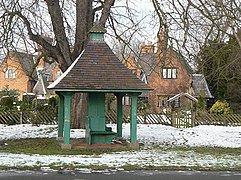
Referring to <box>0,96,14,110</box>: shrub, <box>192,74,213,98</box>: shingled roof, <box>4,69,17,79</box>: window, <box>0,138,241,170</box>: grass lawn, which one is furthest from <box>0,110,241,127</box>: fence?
<box>4,69,17,79</box>: window

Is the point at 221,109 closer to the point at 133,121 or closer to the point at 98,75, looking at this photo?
the point at 133,121

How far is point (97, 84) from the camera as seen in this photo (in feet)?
58.1

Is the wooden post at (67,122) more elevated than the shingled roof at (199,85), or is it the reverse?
the shingled roof at (199,85)

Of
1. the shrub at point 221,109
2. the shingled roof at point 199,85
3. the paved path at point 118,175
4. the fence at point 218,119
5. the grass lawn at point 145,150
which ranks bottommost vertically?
the paved path at point 118,175

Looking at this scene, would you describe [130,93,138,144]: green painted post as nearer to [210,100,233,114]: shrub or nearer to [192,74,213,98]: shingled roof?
[210,100,233,114]: shrub

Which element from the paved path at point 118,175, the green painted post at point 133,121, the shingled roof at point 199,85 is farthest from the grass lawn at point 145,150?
the shingled roof at point 199,85

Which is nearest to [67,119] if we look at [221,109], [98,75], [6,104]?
[98,75]

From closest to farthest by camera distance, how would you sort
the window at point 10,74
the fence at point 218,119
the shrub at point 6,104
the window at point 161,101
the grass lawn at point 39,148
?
the grass lawn at point 39,148
the fence at point 218,119
the shrub at point 6,104
the window at point 161,101
the window at point 10,74

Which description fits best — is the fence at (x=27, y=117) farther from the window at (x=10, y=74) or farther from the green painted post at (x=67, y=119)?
the window at (x=10, y=74)

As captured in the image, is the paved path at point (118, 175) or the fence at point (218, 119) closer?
the paved path at point (118, 175)

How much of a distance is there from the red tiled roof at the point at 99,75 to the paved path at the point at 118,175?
5846 millimetres

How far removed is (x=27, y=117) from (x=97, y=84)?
15.7 metres

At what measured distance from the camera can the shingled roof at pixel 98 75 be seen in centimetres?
1750

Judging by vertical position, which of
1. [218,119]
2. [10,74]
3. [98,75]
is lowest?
[218,119]
